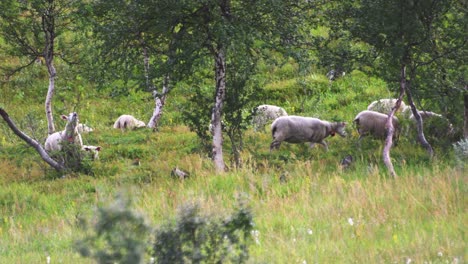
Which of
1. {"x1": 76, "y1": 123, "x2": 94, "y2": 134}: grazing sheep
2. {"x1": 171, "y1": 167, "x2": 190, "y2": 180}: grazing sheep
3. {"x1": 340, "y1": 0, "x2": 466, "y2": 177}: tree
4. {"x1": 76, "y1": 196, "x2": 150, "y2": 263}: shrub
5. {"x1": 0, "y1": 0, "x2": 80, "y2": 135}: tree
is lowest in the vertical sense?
{"x1": 171, "y1": 167, "x2": 190, "y2": 180}: grazing sheep

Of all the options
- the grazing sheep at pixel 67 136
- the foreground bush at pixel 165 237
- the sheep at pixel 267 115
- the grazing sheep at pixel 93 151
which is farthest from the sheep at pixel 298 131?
the foreground bush at pixel 165 237

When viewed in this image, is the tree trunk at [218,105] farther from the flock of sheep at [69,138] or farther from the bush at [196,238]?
the bush at [196,238]

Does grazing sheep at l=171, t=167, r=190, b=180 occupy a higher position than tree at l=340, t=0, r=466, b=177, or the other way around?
tree at l=340, t=0, r=466, b=177

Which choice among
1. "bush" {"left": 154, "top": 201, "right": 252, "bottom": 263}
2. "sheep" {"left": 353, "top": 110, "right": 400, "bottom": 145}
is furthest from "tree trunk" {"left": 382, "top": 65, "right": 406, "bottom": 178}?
"bush" {"left": 154, "top": 201, "right": 252, "bottom": 263}

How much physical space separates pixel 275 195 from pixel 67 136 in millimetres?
8841

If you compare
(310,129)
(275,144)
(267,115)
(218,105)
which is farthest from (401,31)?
(267,115)

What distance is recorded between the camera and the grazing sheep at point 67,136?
16938mm

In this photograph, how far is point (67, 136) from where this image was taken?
56.3 ft

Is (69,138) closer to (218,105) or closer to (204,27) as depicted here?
(218,105)

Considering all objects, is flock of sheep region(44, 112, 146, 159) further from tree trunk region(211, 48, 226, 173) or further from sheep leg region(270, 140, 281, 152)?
sheep leg region(270, 140, 281, 152)

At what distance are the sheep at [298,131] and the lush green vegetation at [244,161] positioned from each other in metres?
0.33

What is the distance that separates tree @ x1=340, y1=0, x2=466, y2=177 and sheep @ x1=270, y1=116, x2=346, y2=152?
3.21 metres

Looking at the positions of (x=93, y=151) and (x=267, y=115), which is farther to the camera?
(x=267, y=115)

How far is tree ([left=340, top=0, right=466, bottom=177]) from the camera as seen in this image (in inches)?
492
